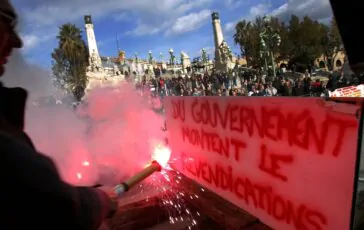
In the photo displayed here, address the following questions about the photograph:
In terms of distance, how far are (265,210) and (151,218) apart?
1220 mm

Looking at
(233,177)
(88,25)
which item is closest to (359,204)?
(233,177)

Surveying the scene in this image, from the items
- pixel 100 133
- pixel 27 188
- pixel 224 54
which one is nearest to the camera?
pixel 27 188

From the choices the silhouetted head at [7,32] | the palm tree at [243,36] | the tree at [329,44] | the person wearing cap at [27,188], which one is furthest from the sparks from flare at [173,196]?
the tree at [329,44]

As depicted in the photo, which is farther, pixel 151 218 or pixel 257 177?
pixel 151 218

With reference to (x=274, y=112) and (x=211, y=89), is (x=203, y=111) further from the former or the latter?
(x=211, y=89)

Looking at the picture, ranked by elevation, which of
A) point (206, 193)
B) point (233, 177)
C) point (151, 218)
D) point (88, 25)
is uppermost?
point (88, 25)

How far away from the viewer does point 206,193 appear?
3.21m

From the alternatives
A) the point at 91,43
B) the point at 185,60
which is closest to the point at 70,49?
the point at 91,43

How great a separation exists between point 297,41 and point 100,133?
47.9m

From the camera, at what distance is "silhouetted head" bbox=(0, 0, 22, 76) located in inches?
45.5

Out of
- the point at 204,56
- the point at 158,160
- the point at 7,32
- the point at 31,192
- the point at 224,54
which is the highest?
the point at 204,56

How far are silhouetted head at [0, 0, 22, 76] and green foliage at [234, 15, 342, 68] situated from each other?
154 feet

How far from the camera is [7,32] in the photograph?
1188 mm

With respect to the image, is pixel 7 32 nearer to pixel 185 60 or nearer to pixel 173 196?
pixel 173 196
